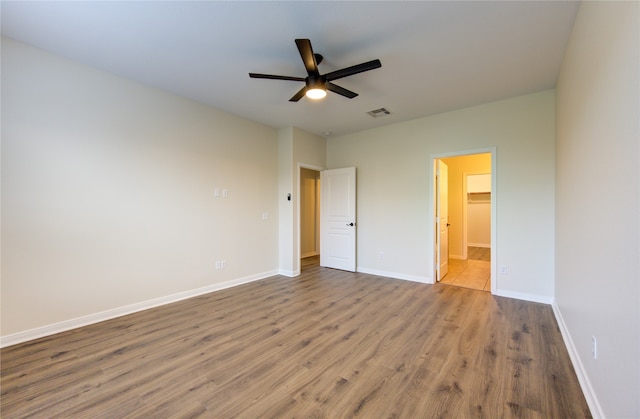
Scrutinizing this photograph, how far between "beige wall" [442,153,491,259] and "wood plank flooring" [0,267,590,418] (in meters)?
3.06

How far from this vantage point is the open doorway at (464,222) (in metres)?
4.33

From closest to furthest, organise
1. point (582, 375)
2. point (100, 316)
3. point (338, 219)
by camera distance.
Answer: point (582, 375) → point (100, 316) → point (338, 219)

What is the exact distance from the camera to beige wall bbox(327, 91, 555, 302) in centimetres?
342

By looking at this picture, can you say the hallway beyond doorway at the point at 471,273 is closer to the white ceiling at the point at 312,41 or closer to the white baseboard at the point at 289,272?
the white baseboard at the point at 289,272

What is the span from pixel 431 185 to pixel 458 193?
2630mm

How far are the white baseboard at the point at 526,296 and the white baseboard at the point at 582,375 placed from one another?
80 cm

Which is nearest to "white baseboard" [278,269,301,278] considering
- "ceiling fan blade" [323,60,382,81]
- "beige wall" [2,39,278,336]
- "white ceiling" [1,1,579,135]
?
"beige wall" [2,39,278,336]

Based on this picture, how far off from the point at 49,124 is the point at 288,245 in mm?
3424

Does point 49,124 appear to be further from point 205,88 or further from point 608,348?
point 608,348

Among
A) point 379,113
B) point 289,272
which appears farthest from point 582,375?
point 289,272

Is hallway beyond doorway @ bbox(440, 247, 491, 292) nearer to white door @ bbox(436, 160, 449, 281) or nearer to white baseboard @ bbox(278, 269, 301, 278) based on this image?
white door @ bbox(436, 160, 449, 281)

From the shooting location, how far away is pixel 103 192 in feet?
9.48

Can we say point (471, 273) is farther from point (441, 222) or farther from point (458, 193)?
point (458, 193)

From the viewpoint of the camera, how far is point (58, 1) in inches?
77.3
